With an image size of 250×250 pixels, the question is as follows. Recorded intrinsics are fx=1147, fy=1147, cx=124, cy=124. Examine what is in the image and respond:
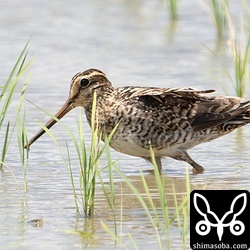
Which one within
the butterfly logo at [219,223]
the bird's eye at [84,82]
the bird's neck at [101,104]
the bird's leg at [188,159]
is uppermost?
the bird's eye at [84,82]

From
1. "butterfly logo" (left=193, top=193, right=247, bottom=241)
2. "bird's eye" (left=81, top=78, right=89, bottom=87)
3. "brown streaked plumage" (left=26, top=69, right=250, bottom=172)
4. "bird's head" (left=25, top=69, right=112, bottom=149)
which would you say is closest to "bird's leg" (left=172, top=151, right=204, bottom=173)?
"brown streaked plumage" (left=26, top=69, right=250, bottom=172)

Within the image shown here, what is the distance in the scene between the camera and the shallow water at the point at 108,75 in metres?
7.43

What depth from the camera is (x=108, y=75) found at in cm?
1217

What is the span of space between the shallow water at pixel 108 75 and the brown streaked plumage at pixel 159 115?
26cm

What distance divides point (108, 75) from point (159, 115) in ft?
10.4

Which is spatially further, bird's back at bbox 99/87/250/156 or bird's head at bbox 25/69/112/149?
bird's head at bbox 25/69/112/149

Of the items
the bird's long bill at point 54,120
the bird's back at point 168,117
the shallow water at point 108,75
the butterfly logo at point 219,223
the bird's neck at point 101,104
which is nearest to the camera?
the butterfly logo at point 219,223

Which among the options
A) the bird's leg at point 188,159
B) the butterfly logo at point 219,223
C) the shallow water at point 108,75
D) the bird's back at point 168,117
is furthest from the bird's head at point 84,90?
the butterfly logo at point 219,223

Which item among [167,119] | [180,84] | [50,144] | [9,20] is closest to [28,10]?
[9,20]

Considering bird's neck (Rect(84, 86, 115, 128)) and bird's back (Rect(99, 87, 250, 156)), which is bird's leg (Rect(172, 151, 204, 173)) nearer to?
bird's back (Rect(99, 87, 250, 156))

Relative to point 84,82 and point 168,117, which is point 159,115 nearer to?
point 168,117

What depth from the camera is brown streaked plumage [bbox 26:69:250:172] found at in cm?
900

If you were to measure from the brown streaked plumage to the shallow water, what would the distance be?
0.86 ft

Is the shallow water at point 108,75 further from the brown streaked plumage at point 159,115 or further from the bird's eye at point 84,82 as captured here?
the bird's eye at point 84,82
